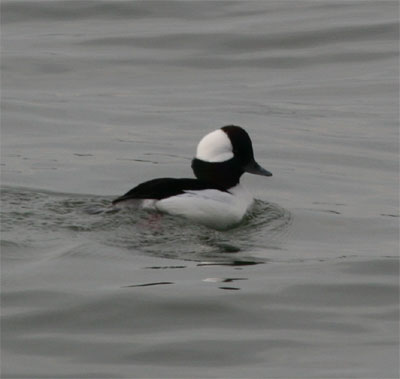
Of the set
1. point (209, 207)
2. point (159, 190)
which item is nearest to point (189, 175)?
point (209, 207)

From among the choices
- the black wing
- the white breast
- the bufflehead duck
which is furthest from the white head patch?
the black wing

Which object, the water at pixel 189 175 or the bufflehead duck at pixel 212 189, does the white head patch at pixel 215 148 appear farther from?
the water at pixel 189 175

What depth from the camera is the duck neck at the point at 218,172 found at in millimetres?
11062

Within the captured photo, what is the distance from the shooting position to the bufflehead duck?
1029 centimetres

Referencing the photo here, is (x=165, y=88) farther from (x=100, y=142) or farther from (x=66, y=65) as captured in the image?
(x=100, y=142)

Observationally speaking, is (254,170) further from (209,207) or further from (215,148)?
(209,207)

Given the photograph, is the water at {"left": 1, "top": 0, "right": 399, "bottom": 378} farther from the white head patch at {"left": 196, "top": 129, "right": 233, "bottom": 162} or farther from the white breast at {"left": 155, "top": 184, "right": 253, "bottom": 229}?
the white head patch at {"left": 196, "top": 129, "right": 233, "bottom": 162}

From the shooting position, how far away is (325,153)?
45.4 ft

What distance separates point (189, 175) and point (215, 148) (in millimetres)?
1971

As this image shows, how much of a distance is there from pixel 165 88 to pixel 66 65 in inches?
72.6

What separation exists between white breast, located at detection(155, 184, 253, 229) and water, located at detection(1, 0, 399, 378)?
9cm

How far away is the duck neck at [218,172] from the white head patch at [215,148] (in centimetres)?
4

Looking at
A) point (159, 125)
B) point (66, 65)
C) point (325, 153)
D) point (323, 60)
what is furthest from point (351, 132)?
point (66, 65)

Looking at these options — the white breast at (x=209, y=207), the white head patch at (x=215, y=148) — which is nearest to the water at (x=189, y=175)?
the white breast at (x=209, y=207)
